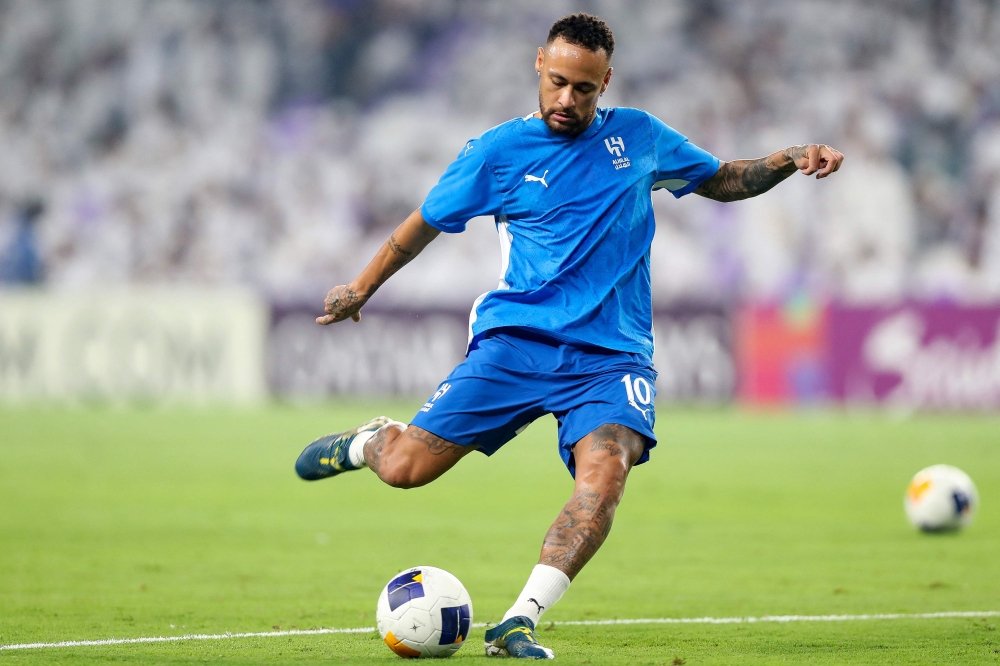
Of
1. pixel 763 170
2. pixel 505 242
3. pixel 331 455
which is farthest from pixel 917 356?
pixel 505 242

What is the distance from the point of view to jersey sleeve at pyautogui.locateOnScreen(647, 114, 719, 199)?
5.71m

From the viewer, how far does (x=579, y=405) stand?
5344mm

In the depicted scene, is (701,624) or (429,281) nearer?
(701,624)

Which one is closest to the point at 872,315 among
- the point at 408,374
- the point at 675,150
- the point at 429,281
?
the point at 408,374

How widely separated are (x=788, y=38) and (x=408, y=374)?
37.2ft

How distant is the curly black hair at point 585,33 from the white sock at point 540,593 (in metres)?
2.00

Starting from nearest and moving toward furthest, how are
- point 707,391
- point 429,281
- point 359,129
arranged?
1. point 707,391
2. point 429,281
3. point 359,129

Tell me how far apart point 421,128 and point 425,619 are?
912 inches

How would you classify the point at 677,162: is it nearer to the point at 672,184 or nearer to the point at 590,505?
the point at 672,184

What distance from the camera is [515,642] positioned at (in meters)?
4.71

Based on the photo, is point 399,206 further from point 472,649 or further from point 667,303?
point 472,649

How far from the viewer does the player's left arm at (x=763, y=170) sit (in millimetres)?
5434

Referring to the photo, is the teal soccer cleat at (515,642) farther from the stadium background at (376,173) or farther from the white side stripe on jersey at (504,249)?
the stadium background at (376,173)

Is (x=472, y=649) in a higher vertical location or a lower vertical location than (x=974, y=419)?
lower
